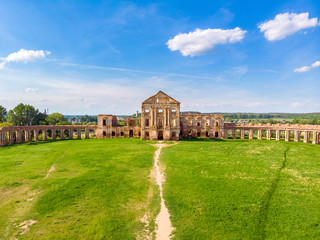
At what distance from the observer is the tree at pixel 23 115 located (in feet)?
183

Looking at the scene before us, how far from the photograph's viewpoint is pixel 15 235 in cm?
1066

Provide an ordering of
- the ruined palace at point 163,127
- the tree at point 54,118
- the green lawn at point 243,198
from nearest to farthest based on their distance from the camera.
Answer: the green lawn at point 243,198 → the ruined palace at point 163,127 → the tree at point 54,118

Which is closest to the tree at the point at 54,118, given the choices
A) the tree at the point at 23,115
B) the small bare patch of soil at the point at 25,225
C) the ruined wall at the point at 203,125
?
the tree at the point at 23,115

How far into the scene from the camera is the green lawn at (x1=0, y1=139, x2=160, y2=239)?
11094 mm

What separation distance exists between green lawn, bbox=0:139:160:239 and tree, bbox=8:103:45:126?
1572 inches

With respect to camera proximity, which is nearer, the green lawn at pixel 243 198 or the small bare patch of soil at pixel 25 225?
the green lawn at pixel 243 198

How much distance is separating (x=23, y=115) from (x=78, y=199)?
186ft

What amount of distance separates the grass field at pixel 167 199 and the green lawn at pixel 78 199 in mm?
61

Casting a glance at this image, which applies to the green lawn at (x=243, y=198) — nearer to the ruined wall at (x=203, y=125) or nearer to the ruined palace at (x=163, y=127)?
the ruined palace at (x=163, y=127)

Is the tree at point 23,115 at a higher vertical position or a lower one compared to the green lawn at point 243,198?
higher

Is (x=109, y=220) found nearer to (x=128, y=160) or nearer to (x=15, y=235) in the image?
(x=15, y=235)

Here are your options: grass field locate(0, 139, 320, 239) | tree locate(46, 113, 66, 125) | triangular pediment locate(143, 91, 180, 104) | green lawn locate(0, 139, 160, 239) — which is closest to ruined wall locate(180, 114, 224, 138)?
triangular pediment locate(143, 91, 180, 104)

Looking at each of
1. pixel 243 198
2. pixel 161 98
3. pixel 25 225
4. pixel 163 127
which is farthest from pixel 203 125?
pixel 25 225

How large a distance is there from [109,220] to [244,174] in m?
14.7
